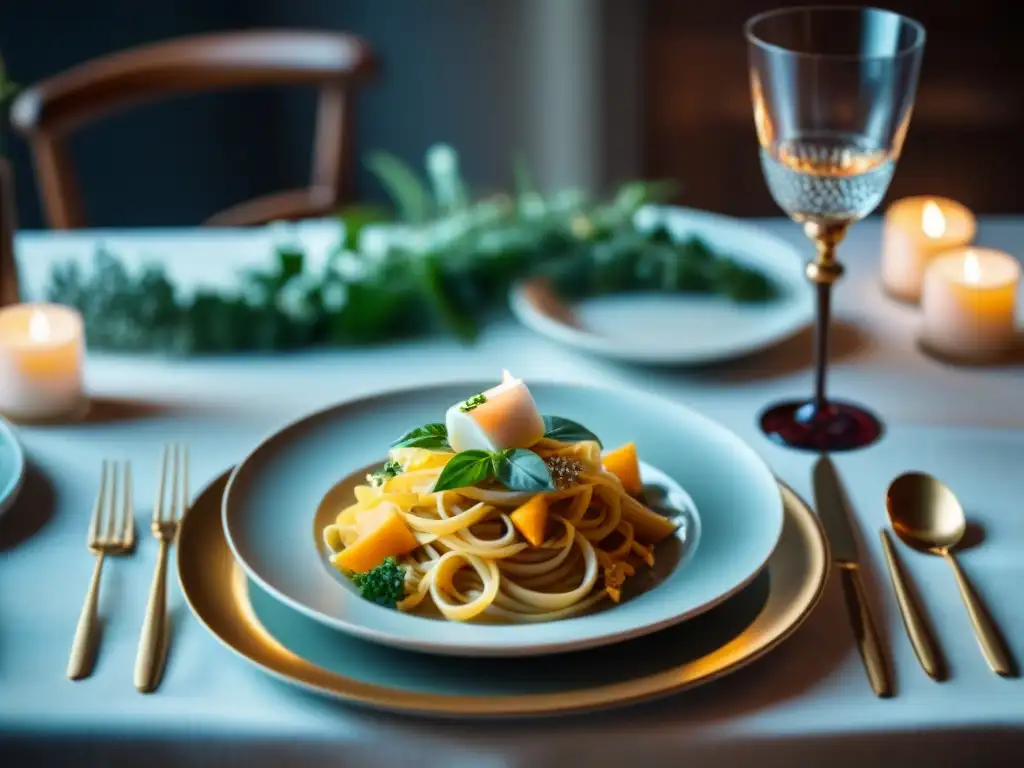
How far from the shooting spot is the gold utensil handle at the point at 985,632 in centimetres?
94

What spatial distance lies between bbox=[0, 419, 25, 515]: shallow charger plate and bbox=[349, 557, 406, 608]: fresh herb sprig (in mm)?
364

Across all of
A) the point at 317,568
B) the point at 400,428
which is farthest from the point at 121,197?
the point at 317,568

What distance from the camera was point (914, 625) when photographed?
0.98 m

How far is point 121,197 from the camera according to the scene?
11.2 ft

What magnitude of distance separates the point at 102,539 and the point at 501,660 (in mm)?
396

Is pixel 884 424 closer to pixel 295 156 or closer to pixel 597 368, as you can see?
pixel 597 368

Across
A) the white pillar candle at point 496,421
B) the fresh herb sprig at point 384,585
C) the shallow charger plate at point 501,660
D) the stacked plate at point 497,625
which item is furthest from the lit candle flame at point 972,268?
the fresh herb sprig at point 384,585

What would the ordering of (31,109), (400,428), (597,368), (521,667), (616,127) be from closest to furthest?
1. (521,667)
2. (400,428)
3. (597,368)
4. (31,109)
5. (616,127)

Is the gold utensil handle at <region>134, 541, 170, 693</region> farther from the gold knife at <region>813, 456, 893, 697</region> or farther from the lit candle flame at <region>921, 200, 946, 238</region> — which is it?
the lit candle flame at <region>921, 200, 946, 238</region>

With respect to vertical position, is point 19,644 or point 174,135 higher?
point 19,644

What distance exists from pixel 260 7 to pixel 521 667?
281 centimetres

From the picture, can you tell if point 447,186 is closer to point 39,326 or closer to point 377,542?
point 39,326

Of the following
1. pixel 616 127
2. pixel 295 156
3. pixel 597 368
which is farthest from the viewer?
pixel 295 156

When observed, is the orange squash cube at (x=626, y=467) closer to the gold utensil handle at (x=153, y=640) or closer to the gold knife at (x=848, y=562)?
the gold knife at (x=848, y=562)
